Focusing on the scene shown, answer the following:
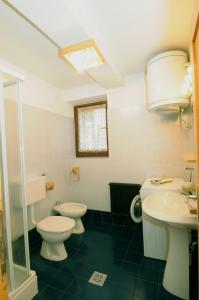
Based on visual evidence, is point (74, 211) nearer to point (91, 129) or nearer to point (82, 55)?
point (91, 129)

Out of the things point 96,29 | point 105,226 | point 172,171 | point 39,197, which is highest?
point 96,29

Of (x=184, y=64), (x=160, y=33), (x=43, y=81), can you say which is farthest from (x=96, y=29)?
(x=43, y=81)

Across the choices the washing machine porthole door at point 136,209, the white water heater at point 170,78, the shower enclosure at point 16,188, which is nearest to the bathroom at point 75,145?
the shower enclosure at point 16,188

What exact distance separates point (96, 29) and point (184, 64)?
38.1 inches

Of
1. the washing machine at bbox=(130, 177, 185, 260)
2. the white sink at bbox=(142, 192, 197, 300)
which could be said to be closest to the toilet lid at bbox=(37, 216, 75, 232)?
the washing machine at bbox=(130, 177, 185, 260)

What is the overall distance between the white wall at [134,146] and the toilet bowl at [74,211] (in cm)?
46

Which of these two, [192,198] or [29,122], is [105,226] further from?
[29,122]

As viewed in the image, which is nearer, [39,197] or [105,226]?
[39,197]

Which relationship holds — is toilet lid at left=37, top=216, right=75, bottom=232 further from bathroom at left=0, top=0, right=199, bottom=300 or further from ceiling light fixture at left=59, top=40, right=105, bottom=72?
ceiling light fixture at left=59, top=40, right=105, bottom=72

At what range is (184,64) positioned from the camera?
176cm

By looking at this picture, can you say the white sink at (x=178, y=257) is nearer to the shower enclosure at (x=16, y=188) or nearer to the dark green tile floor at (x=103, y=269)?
the dark green tile floor at (x=103, y=269)

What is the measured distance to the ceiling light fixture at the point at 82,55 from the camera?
1403mm

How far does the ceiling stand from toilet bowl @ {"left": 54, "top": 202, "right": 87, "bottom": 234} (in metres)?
1.83

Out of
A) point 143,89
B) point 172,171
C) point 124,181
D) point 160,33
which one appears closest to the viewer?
point 160,33
